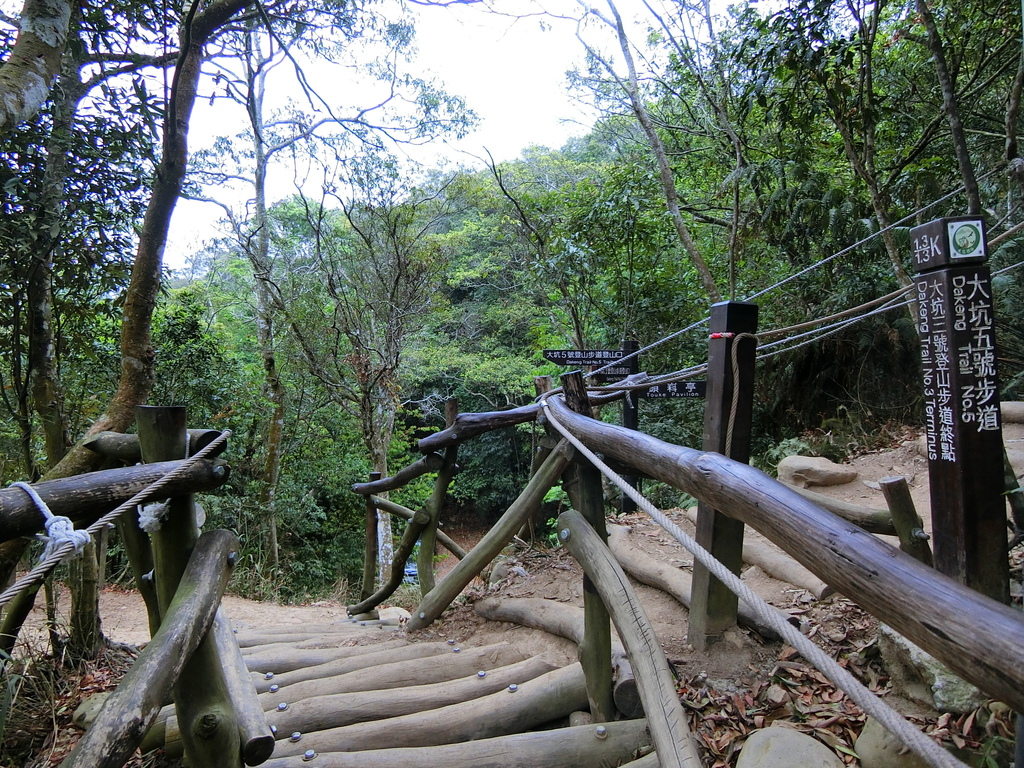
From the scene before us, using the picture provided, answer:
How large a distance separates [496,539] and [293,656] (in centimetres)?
125

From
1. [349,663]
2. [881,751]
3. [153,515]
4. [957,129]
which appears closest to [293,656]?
[349,663]

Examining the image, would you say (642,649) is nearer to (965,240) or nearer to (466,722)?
(466,722)

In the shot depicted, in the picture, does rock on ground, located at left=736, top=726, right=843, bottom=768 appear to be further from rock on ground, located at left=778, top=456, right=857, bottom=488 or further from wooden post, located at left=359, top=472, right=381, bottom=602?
rock on ground, located at left=778, top=456, right=857, bottom=488

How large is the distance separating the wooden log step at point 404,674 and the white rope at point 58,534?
1.50 metres

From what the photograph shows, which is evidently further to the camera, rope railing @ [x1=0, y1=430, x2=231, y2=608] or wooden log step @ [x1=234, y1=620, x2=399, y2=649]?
wooden log step @ [x1=234, y1=620, x2=399, y2=649]

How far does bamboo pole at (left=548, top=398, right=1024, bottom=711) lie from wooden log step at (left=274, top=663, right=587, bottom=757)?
1.23m

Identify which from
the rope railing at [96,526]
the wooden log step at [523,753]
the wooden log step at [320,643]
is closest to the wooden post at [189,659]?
the rope railing at [96,526]

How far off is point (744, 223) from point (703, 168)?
5.32ft

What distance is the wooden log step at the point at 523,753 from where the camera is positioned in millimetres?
1925

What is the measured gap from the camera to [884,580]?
934mm

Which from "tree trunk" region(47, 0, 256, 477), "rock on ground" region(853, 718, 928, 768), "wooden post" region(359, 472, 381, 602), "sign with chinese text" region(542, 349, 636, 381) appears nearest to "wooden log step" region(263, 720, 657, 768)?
"rock on ground" region(853, 718, 928, 768)

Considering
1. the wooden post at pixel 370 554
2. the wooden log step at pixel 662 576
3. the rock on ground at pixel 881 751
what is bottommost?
the wooden post at pixel 370 554

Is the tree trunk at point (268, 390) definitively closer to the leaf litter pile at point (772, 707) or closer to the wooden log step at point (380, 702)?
Answer: the leaf litter pile at point (772, 707)

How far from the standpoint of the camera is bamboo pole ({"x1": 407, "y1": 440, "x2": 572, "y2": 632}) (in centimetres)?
292
